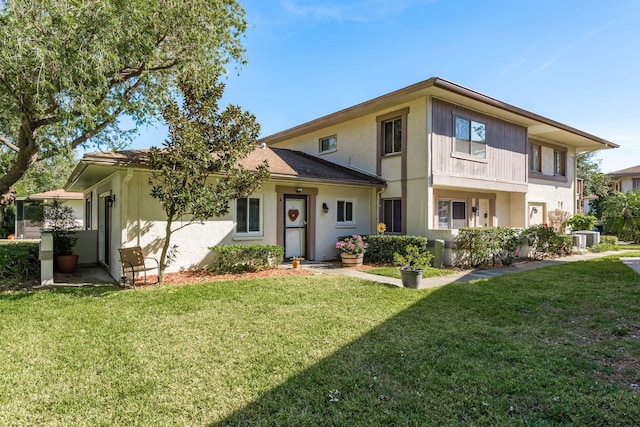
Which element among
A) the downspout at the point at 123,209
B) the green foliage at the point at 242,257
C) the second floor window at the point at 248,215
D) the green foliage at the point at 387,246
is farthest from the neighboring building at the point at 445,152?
the downspout at the point at 123,209

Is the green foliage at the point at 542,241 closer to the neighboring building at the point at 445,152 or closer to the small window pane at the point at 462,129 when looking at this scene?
the neighboring building at the point at 445,152

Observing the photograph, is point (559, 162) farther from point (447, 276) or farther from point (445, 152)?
point (447, 276)

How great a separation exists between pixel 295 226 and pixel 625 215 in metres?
19.2

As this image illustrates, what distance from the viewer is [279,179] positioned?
11.4 meters

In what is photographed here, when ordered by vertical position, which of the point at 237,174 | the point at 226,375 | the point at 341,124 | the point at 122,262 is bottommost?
the point at 226,375

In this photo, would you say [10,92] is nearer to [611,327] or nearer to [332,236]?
[332,236]

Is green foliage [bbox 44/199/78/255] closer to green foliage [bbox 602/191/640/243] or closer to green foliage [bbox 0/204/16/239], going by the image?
green foliage [bbox 0/204/16/239]

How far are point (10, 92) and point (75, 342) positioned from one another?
640 centimetres

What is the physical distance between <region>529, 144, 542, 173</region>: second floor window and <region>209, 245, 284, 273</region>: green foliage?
544 inches

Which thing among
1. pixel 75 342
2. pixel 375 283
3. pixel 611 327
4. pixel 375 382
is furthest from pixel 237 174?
pixel 611 327

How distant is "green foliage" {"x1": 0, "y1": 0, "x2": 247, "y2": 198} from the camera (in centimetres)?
704

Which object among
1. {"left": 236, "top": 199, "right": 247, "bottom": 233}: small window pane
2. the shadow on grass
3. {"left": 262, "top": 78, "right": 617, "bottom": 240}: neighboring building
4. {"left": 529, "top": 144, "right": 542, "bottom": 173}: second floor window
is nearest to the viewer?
the shadow on grass

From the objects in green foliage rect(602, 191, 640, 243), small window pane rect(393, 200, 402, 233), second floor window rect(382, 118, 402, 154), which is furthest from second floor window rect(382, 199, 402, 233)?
green foliage rect(602, 191, 640, 243)

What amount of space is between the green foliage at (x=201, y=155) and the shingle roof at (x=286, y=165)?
83 centimetres
